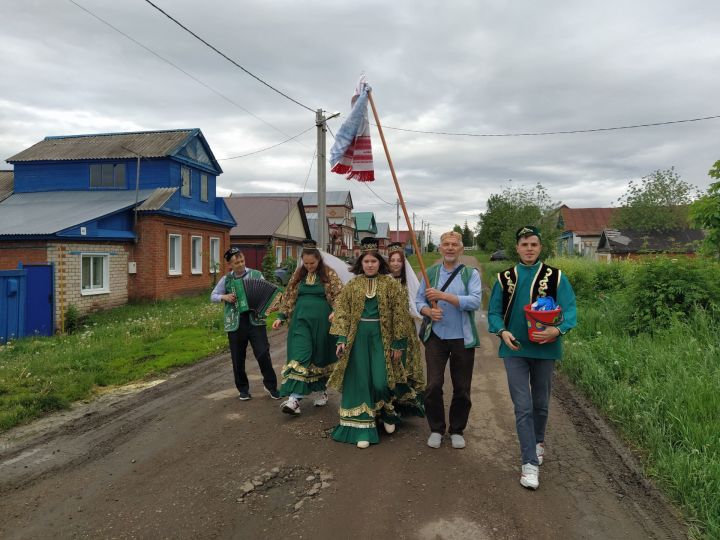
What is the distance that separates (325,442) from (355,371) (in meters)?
0.71

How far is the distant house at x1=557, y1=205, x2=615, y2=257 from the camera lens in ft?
174

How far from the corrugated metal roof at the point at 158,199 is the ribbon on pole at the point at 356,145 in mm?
13460

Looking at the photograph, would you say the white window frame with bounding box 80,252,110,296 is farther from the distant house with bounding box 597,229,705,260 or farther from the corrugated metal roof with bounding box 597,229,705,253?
the corrugated metal roof with bounding box 597,229,705,253

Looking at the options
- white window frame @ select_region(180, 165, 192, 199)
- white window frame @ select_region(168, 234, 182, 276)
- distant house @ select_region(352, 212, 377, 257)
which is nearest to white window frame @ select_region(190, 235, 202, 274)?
white window frame @ select_region(168, 234, 182, 276)

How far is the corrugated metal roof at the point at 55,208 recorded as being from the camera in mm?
13891

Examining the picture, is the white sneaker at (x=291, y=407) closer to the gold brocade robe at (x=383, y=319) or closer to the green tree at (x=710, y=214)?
the gold brocade robe at (x=383, y=319)

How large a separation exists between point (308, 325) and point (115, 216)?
1318 cm

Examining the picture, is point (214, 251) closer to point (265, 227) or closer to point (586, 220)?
point (265, 227)

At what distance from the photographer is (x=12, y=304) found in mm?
11102

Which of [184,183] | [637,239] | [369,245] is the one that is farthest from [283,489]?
[637,239]

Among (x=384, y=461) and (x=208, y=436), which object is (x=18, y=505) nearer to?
(x=208, y=436)

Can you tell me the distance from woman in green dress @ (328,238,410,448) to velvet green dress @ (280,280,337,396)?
0.64 m

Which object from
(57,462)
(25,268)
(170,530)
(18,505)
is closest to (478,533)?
(170,530)

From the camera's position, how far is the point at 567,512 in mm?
3342
